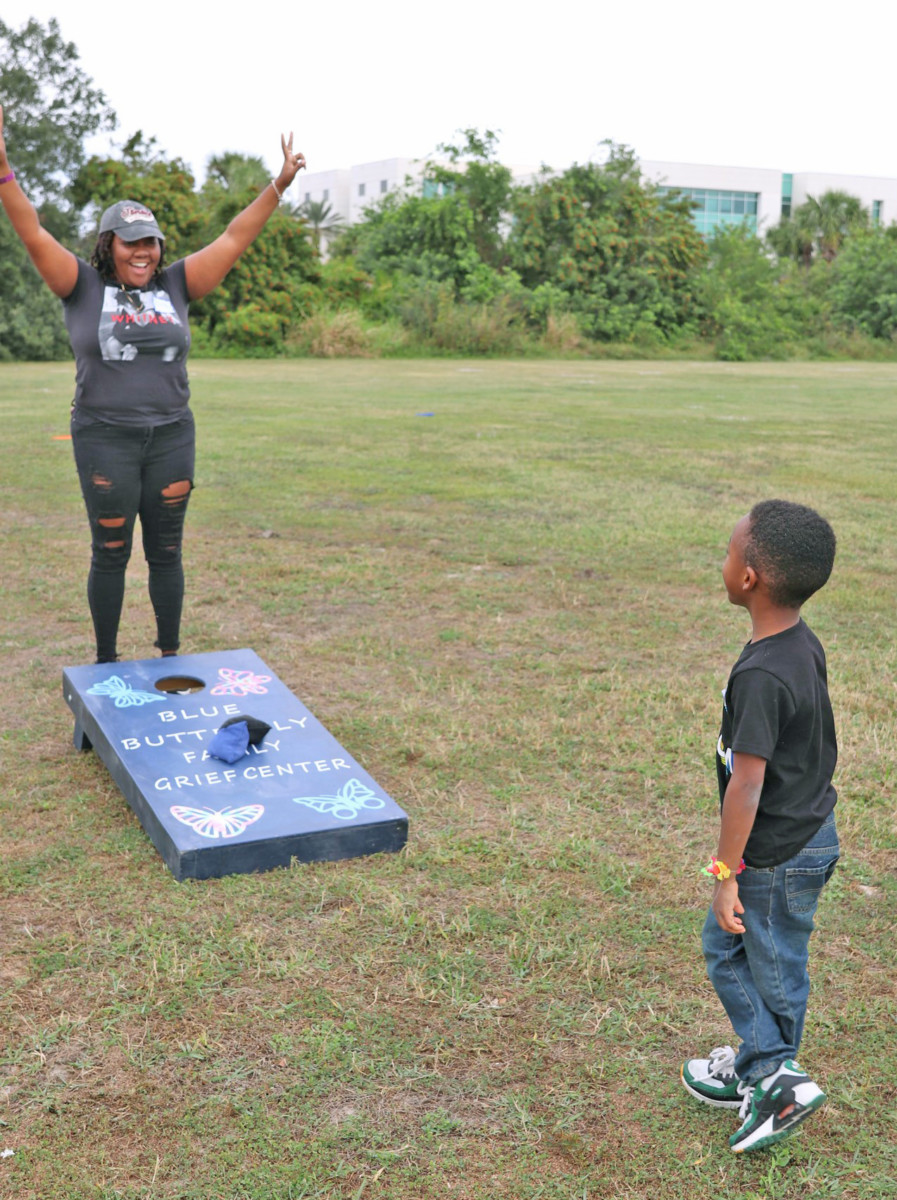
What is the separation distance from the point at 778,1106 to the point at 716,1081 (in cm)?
20

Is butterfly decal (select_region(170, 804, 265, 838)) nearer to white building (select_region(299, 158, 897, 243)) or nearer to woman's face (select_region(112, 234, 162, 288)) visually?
woman's face (select_region(112, 234, 162, 288))

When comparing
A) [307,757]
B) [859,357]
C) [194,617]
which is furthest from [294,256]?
[307,757]

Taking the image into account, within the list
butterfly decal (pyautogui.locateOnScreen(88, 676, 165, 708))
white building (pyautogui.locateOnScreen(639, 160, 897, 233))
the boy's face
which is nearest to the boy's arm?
the boy's face

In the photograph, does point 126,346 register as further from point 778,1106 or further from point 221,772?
point 778,1106

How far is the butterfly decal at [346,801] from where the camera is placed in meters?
3.71

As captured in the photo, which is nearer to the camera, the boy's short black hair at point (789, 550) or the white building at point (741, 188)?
the boy's short black hair at point (789, 550)

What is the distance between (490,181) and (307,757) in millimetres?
37248

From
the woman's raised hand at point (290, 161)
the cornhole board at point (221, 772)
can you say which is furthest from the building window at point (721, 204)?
the cornhole board at point (221, 772)

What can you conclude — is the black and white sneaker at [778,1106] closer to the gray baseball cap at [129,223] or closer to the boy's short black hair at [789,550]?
the boy's short black hair at [789,550]

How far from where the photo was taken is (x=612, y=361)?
34250 mm

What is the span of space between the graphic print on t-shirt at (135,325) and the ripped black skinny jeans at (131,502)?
0.29 metres

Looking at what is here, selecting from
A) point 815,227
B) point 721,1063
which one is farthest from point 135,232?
point 815,227

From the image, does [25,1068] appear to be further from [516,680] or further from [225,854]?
[516,680]

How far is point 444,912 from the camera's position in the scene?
11.1 feet
